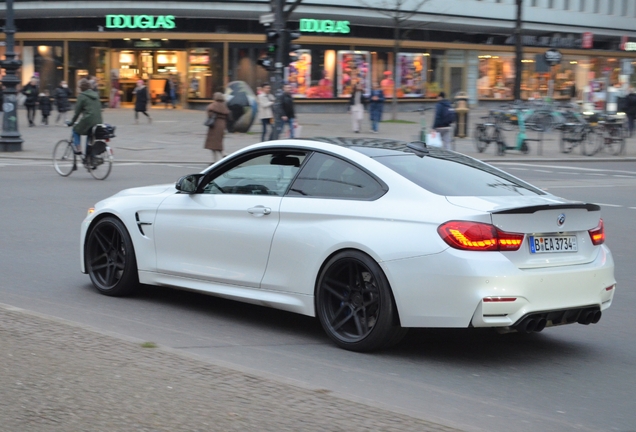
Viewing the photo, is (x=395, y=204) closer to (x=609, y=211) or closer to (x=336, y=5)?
(x=609, y=211)

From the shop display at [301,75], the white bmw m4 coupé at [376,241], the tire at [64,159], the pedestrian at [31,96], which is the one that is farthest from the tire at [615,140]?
the white bmw m4 coupé at [376,241]

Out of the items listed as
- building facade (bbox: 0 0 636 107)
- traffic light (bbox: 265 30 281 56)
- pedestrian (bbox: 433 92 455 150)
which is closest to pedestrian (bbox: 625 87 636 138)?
building facade (bbox: 0 0 636 107)

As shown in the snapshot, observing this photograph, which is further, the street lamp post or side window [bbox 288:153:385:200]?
the street lamp post

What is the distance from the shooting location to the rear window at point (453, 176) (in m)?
6.09

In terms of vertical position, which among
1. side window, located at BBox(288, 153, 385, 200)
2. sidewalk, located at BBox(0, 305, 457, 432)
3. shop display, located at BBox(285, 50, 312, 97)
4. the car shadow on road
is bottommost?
the car shadow on road

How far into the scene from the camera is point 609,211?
1473 cm

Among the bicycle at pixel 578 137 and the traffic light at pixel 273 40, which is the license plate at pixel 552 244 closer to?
the traffic light at pixel 273 40

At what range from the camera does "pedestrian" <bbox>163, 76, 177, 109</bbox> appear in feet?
155

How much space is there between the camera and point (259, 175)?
6.86 metres

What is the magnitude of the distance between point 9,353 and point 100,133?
43.2 feet

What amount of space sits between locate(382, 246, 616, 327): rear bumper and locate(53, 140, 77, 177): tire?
13840 millimetres

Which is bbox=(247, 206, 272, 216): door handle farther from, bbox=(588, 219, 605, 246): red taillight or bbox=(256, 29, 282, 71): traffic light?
bbox=(256, 29, 282, 71): traffic light

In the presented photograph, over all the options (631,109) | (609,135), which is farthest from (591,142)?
(631,109)

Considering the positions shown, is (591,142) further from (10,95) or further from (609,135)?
(10,95)
